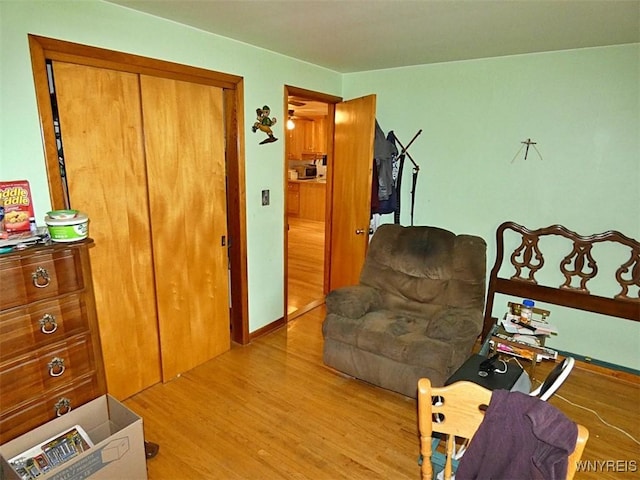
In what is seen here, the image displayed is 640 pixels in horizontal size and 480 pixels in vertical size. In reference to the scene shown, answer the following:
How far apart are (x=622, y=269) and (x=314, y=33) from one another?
8.59 ft

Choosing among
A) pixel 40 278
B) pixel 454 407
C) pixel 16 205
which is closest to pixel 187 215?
pixel 16 205

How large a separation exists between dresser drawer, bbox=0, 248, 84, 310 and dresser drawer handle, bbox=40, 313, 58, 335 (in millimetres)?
88

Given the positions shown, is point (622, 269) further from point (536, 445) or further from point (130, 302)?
point (130, 302)

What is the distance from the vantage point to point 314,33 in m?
2.51

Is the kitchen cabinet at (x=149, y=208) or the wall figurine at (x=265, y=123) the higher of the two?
the wall figurine at (x=265, y=123)

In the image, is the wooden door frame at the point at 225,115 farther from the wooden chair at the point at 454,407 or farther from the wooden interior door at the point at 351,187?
the wooden chair at the point at 454,407

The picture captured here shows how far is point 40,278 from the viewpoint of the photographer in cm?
164

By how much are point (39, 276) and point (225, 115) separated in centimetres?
171

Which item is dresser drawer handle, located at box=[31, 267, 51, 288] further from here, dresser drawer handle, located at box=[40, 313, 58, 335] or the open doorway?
the open doorway

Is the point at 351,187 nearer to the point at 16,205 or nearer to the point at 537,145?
the point at 537,145

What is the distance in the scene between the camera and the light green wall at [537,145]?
2732mm

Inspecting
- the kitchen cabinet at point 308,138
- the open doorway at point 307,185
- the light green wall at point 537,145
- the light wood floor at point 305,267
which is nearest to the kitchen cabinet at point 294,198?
the open doorway at point 307,185

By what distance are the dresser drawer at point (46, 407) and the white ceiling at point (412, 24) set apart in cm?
192

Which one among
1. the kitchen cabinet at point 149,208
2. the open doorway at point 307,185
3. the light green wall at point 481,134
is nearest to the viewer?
the kitchen cabinet at point 149,208
